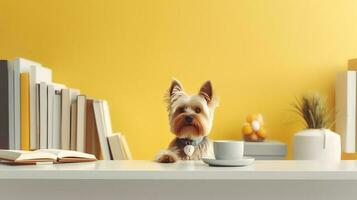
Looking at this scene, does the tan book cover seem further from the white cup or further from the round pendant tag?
the white cup

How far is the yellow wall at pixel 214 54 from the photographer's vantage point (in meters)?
2.47

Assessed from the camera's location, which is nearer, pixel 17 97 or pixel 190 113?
pixel 190 113

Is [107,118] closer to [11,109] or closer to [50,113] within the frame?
[50,113]

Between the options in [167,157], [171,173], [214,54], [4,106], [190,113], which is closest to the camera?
[171,173]

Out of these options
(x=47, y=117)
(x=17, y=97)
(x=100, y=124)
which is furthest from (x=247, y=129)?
(x=17, y=97)

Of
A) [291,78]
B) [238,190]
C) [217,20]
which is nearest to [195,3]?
[217,20]

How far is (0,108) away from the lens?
209 centimetres

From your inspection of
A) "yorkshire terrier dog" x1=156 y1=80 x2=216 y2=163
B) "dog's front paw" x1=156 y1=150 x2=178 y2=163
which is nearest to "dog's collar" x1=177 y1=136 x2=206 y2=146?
"yorkshire terrier dog" x1=156 y1=80 x2=216 y2=163

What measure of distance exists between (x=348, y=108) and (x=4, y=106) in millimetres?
1491

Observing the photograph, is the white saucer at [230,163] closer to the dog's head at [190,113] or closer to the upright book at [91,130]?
the dog's head at [190,113]

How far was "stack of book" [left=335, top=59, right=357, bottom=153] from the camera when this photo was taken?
2.27 metres

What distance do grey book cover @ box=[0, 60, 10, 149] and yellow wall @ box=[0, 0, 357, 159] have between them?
43 cm

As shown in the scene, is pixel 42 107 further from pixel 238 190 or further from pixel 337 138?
pixel 337 138

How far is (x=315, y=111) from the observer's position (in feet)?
7.42
